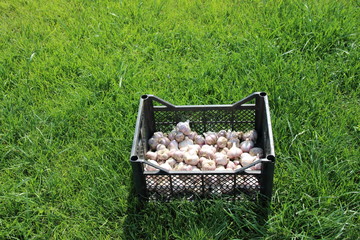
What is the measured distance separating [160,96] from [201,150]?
64cm

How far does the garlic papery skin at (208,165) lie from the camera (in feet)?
7.34

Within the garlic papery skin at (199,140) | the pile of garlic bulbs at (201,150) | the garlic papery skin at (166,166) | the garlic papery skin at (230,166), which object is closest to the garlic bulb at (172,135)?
the pile of garlic bulbs at (201,150)

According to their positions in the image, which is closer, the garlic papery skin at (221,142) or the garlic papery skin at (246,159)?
the garlic papery skin at (246,159)

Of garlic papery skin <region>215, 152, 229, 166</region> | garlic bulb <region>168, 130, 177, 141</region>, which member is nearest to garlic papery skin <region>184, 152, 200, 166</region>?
garlic papery skin <region>215, 152, 229, 166</region>

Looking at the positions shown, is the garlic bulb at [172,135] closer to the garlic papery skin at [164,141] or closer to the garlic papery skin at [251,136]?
the garlic papery skin at [164,141]

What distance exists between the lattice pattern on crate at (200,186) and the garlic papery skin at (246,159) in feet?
0.25

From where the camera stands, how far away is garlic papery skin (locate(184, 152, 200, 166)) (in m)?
2.29

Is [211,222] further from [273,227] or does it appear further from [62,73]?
[62,73]

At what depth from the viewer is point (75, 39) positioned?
11.3ft

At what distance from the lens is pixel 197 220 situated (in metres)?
2.17

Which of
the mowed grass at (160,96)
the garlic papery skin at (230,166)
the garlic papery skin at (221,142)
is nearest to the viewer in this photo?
the mowed grass at (160,96)

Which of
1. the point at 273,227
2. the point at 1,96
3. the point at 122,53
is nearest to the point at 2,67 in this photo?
the point at 1,96

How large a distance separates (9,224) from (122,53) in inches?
61.9

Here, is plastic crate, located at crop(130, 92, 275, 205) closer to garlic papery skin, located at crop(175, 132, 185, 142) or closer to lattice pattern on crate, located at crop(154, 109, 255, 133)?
lattice pattern on crate, located at crop(154, 109, 255, 133)
